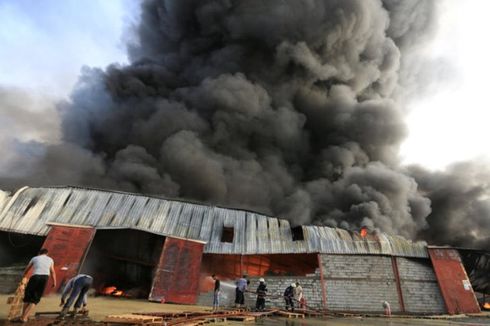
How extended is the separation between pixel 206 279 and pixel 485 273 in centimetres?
1523

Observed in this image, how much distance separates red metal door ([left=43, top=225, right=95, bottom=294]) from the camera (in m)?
13.9

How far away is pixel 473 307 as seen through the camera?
50.2ft

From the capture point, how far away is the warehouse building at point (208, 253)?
14.8 metres

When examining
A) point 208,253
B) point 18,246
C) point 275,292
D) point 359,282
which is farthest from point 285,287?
point 18,246

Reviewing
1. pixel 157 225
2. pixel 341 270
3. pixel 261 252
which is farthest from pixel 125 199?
pixel 341 270

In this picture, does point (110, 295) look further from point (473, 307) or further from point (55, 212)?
point (473, 307)

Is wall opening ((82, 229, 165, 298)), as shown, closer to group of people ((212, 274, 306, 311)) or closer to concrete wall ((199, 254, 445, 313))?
concrete wall ((199, 254, 445, 313))

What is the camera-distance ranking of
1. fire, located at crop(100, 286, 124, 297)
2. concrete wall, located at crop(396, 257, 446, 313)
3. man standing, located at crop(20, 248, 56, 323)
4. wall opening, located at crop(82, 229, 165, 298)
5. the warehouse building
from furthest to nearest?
wall opening, located at crop(82, 229, 165, 298), fire, located at crop(100, 286, 124, 297), concrete wall, located at crop(396, 257, 446, 313), the warehouse building, man standing, located at crop(20, 248, 56, 323)

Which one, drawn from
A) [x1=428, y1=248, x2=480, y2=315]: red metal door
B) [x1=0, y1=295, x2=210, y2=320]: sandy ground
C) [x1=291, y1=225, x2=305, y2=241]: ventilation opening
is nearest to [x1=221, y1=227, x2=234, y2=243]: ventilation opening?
[x1=291, y1=225, x2=305, y2=241]: ventilation opening

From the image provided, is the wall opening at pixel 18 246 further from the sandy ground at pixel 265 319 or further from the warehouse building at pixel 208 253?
the sandy ground at pixel 265 319

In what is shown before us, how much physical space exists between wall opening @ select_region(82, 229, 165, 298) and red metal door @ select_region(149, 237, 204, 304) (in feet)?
8.77

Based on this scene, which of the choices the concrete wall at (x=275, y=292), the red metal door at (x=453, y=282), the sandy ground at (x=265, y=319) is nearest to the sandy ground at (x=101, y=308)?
the sandy ground at (x=265, y=319)

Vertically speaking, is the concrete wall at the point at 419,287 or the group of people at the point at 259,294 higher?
the concrete wall at the point at 419,287

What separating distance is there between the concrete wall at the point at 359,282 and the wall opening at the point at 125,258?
8.80 m
